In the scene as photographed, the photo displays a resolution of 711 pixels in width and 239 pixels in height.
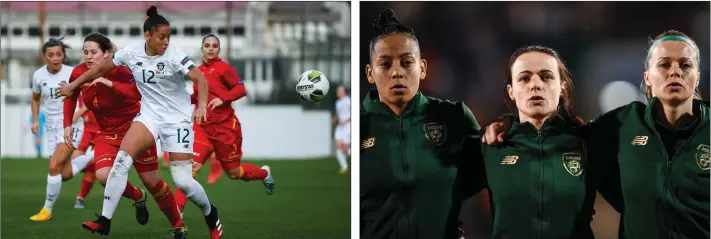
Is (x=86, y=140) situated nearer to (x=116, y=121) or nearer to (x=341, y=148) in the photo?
(x=116, y=121)

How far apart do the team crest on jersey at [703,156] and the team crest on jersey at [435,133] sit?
66.7 inches

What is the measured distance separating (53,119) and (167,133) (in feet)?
7.74

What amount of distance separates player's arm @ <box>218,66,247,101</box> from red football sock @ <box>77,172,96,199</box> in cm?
168

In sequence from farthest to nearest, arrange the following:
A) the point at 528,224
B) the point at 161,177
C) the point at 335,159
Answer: the point at 335,159 → the point at 161,177 → the point at 528,224

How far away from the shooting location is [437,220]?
22.5 feet

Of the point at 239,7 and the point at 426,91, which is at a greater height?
the point at 239,7

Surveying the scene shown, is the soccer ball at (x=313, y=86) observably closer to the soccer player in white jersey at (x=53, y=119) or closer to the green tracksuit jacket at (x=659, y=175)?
the soccer player in white jersey at (x=53, y=119)

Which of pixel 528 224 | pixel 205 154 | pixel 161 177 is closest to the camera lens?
pixel 528 224

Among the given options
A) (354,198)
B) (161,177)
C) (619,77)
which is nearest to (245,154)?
(161,177)

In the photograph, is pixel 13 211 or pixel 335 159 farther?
pixel 335 159

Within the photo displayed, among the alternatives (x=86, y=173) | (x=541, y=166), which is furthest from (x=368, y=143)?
(x=86, y=173)

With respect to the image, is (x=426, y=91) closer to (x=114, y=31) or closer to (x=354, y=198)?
(x=354, y=198)

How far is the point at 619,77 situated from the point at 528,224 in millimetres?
1196

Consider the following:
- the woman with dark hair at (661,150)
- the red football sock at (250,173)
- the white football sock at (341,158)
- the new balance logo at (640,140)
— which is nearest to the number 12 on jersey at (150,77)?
the red football sock at (250,173)
